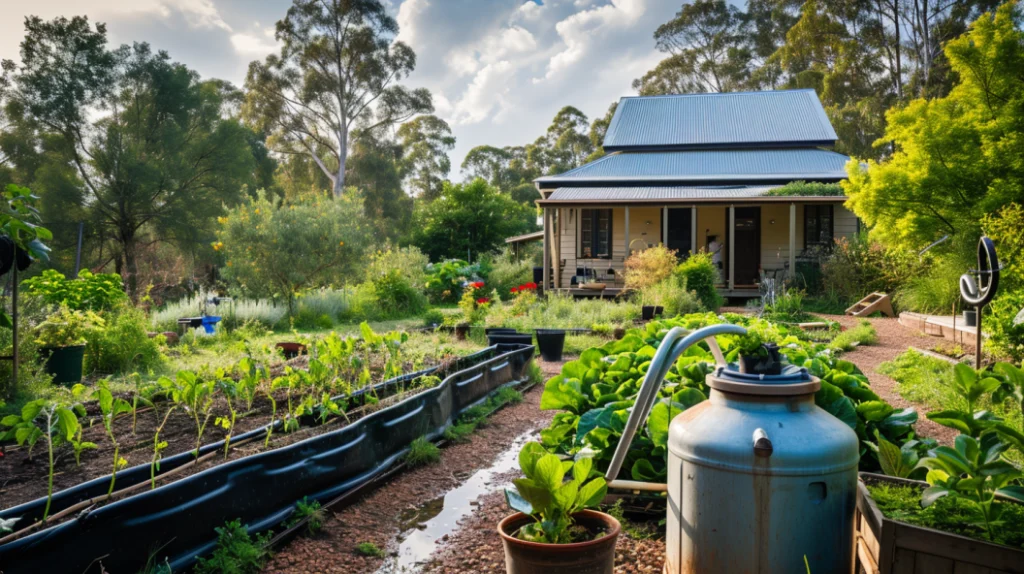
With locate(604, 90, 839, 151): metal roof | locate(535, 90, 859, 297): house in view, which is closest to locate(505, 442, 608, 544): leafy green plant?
locate(535, 90, 859, 297): house

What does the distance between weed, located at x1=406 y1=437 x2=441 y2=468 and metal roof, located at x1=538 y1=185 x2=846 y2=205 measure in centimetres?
1326

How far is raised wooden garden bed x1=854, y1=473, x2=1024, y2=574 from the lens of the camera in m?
1.74

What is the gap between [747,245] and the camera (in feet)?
63.3

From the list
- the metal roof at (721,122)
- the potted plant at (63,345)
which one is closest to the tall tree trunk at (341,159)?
the metal roof at (721,122)

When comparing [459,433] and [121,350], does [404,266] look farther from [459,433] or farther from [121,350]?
[459,433]

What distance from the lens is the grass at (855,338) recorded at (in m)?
9.10

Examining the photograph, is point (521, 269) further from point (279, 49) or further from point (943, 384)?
point (279, 49)

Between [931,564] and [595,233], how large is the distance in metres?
17.9

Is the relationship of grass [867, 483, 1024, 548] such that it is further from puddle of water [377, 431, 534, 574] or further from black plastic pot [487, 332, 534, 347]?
black plastic pot [487, 332, 534, 347]

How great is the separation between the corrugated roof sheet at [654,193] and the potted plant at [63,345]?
40.3ft

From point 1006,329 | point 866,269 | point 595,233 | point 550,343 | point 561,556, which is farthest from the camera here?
point 595,233

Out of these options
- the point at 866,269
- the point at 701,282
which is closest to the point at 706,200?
the point at 701,282

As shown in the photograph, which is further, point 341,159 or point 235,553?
point 341,159

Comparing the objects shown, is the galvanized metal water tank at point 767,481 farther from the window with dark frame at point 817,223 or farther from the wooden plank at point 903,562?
the window with dark frame at point 817,223
